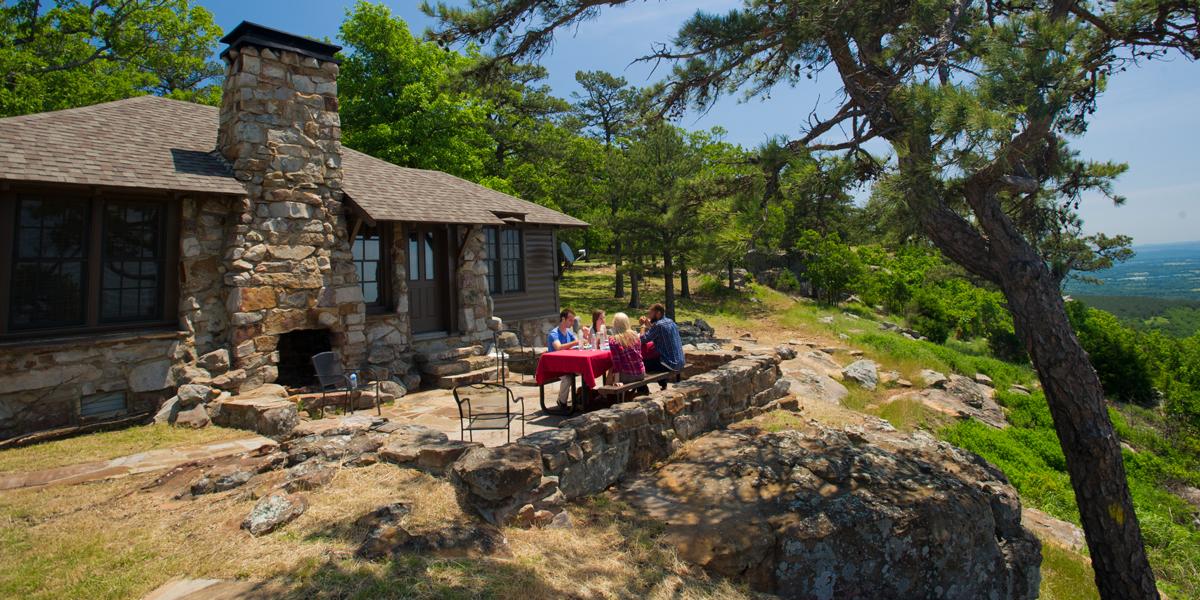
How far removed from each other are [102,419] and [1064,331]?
11557 millimetres

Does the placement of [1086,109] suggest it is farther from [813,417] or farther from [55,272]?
[55,272]

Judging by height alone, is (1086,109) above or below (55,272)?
above

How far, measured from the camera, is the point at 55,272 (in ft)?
25.3

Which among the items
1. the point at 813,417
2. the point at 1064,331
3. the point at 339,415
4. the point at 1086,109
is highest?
the point at 1086,109

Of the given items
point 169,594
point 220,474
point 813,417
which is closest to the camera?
point 169,594

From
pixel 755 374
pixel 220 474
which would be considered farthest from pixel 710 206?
pixel 220 474

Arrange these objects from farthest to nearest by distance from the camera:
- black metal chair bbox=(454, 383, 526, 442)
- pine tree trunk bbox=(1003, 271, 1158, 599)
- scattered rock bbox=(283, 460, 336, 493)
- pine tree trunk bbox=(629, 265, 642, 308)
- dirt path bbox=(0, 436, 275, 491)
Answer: pine tree trunk bbox=(629, 265, 642, 308), black metal chair bbox=(454, 383, 526, 442), pine tree trunk bbox=(1003, 271, 1158, 599), dirt path bbox=(0, 436, 275, 491), scattered rock bbox=(283, 460, 336, 493)

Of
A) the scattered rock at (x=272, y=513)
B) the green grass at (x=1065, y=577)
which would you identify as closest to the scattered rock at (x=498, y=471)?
the scattered rock at (x=272, y=513)

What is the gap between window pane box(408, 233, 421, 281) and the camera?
39.9 feet

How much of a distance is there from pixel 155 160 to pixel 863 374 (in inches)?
603

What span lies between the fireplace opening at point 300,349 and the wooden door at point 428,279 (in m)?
1.72

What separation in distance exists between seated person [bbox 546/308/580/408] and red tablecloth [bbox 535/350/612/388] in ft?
0.56

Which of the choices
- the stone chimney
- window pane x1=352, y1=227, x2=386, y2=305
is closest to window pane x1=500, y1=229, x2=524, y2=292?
window pane x1=352, y1=227, x2=386, y2=305

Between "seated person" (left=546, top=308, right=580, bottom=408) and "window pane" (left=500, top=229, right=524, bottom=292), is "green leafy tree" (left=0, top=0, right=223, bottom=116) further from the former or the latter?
"seated person" (left=546, top=308, right=580, bottom=408)
